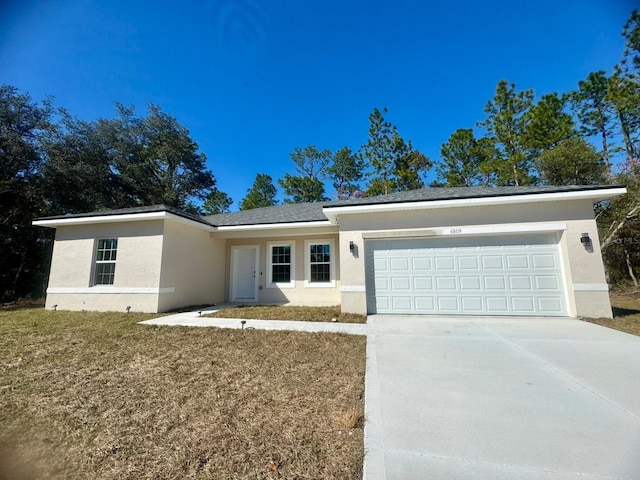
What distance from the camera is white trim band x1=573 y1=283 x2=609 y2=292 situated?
6781 millimetres

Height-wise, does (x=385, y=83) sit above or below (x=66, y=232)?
above

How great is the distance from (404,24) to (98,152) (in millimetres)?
22345

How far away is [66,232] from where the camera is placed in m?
9.61

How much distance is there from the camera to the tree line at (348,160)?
14.2 metres

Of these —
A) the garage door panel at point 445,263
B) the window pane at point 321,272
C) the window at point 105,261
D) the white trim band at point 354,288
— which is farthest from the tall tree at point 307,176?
the garage door panel at point 445,263

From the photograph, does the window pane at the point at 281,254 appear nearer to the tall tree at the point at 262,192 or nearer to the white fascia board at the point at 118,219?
the white fascia board at the point at 118,219

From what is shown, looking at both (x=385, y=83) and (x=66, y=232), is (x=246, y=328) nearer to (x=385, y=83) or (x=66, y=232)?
(x=66, y=232)

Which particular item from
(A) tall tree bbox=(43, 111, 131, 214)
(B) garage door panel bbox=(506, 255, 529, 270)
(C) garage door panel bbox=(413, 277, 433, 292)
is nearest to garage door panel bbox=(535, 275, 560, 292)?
(B) garage door panel bbox=(506, 255, 529, 270)

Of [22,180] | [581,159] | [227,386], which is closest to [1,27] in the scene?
[227,386]

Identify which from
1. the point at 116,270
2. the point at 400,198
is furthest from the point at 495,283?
the point at 116,270

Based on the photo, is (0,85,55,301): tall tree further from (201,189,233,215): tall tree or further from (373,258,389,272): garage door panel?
(373,258,389,272): garage door panel

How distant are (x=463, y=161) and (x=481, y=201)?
59.7 ft

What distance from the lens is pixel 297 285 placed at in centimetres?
1066

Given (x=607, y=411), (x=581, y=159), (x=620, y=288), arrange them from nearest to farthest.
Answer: (x=607, y=411) → (x=620, y=288) → (x=581, y=159)
